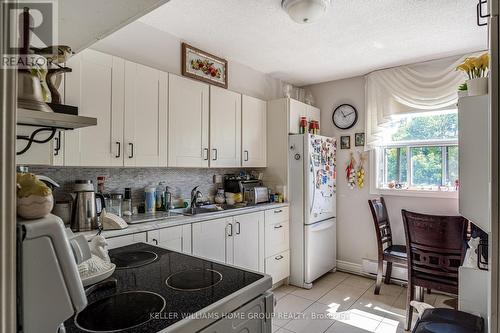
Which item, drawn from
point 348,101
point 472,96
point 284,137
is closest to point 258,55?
point 284,137

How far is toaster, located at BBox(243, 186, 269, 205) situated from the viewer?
3.22 metres

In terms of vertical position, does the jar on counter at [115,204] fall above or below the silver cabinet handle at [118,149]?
below

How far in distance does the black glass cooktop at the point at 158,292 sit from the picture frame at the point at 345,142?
3.00 meters

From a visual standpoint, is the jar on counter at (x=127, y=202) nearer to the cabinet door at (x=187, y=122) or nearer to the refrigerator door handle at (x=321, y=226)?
the cabinet door at (x=187, y=122)

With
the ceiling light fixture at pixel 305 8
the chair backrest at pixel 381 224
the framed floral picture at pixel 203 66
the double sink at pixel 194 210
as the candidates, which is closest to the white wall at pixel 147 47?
the framed floral picture at pixel 203 66

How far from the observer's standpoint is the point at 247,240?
2.88 m

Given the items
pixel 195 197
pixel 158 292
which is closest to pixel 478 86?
pixel 158 292

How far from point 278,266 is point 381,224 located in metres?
1.28

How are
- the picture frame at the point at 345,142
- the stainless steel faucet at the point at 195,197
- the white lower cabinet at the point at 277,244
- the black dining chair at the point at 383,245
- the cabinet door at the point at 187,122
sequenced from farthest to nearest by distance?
1. the picture frame at the point at 345,142
2. the white lower cabinet at the point at 277,244
3. the black dining chair at the point at 383,245
4. the stainless steel faucet at the point at 195,197
5. the cabinet door at the point at 187,122

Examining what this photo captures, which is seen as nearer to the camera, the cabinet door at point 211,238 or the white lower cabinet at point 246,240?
the cabinet door at point 211,238

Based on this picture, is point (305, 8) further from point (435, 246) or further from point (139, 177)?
point (435, 246)

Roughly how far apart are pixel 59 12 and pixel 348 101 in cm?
364

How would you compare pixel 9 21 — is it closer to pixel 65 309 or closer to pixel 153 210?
pixel 65 309

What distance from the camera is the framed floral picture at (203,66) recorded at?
2.82 m
